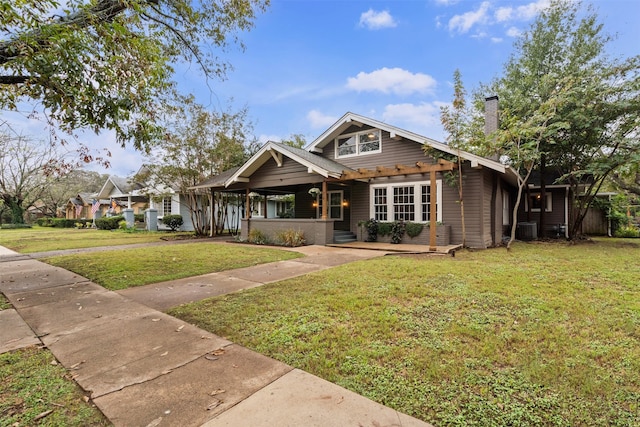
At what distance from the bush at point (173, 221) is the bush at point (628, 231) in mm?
27960

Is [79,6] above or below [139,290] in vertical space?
above

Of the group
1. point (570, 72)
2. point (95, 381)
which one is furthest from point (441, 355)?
point (570, 72)

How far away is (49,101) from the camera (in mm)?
4559

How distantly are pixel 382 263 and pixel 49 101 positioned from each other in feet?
23.3

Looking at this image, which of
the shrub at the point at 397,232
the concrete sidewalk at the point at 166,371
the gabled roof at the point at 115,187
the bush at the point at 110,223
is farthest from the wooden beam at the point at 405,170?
the gabled roof at the point at 115,187

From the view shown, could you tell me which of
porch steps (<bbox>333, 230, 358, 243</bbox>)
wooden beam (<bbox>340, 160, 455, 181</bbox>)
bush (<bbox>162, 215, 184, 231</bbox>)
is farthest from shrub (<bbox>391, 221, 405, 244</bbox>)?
bush (<bbox>162, 215, 184, 231</bbox>)

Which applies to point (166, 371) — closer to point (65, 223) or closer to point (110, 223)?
point (110, 223)

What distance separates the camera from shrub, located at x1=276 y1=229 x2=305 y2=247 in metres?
11.8

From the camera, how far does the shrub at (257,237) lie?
43.0 feet

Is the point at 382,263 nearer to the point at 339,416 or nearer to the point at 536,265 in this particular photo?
the point at 536,265

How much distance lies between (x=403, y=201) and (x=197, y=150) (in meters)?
11.3

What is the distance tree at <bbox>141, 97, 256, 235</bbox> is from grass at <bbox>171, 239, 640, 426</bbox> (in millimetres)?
13078

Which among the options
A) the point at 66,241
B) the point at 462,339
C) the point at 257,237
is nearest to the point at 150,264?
the point at 257,237

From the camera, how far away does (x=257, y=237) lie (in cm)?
1334
